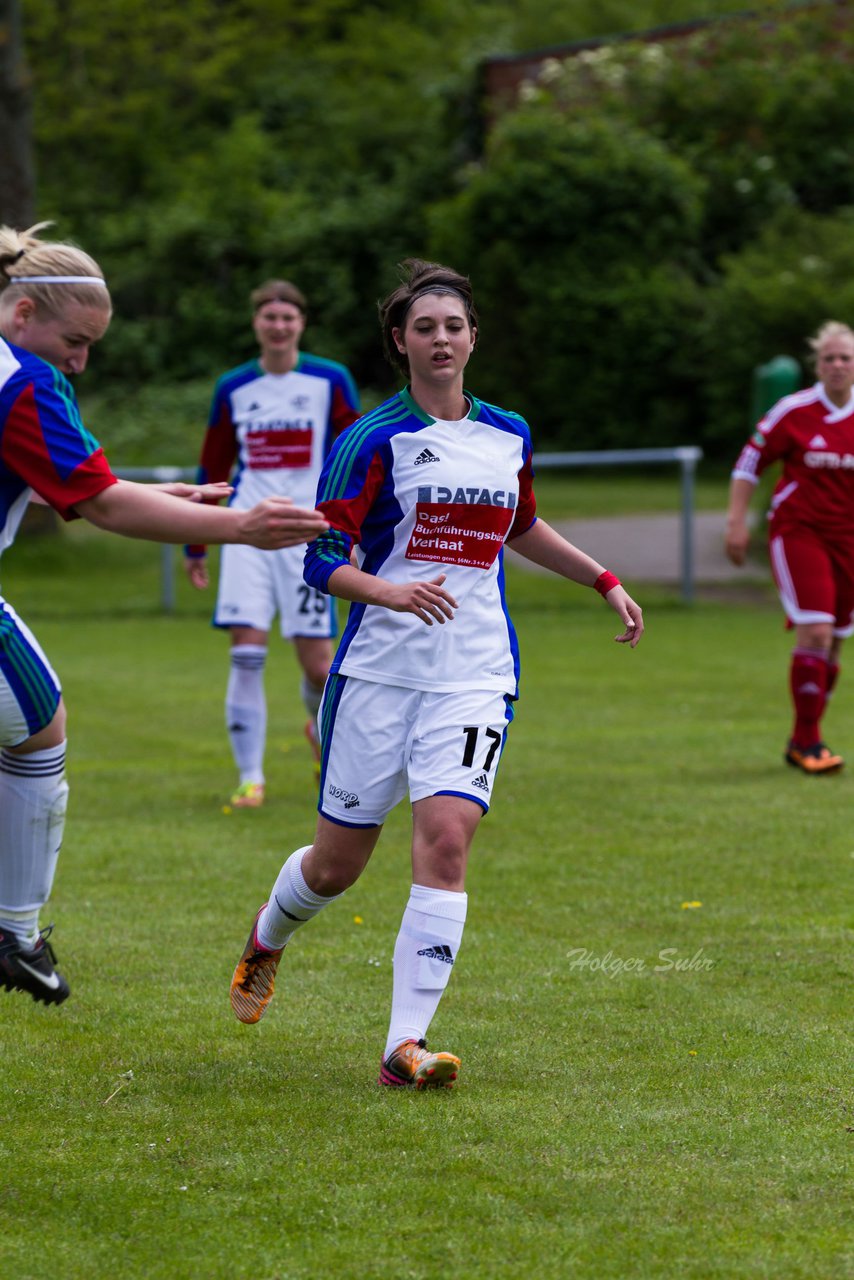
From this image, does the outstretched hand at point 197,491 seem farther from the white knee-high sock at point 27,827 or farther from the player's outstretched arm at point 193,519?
the white knee-high sock at point 27,827

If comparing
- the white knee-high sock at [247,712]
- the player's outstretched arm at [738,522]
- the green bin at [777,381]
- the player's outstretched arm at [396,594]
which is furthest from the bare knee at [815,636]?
the green bin at [777,381]

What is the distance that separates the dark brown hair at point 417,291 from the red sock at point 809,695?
5.15 meters

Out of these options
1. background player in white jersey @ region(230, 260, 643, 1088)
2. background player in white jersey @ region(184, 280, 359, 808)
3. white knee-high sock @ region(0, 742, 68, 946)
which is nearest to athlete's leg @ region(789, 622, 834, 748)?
background player in white jersey @ region(184, 280, 359, 808)

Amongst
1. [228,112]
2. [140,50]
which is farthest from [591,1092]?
[228,112]

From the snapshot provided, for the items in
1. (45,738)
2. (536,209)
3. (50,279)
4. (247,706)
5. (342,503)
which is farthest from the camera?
(536,209)

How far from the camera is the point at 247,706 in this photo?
29.7 feet

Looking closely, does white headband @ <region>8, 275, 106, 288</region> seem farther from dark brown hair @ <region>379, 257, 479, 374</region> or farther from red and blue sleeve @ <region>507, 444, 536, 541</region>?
red and blue sleeve @ <region>507, 444, 536, 541</region>

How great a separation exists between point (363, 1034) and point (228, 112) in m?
44.2

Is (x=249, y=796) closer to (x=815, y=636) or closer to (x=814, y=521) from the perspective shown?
(x=815, y=636)

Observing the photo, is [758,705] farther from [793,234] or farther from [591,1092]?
[793,234]

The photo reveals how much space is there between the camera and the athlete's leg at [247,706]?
9.05 meters

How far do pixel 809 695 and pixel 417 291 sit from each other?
5.37 meters

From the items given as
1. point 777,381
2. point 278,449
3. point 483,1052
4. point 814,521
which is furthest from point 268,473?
point 777,381

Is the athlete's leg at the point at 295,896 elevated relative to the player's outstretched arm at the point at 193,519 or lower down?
lower down
